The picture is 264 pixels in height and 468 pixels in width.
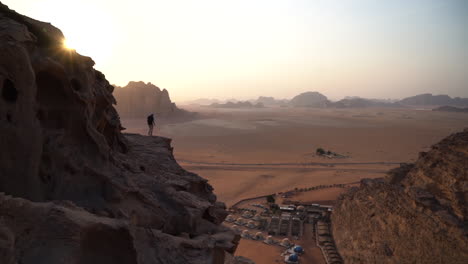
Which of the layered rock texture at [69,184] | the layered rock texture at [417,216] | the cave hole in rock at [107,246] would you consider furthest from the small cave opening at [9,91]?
the layered rock texture at [417,216]

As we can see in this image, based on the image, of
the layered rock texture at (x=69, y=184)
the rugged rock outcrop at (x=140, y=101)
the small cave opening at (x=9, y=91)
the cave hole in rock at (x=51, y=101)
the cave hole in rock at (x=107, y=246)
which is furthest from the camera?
the rugged rock outcrop at (x=140, y=101)

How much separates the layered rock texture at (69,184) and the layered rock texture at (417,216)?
21.0 feet

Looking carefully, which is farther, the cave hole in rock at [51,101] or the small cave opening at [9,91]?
the cave hole in rock at [51,101]

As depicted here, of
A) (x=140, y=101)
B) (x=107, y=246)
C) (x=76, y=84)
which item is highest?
(x=140, y=101)

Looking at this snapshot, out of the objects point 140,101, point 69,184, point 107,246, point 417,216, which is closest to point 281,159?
point 417,216

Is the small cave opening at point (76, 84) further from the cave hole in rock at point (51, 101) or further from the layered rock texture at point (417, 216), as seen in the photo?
the layered rock texture at point (417, 216)

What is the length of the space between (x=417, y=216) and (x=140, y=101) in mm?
80948

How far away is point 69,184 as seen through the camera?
6.01 metres

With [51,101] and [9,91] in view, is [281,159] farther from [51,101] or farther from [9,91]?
[9,91]

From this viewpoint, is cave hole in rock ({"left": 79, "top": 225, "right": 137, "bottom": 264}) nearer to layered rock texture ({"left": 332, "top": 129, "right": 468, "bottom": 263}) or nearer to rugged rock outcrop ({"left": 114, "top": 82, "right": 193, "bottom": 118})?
layered rock texture ({"left": 332, "top": 129, "right": 468, "bottom": 263})

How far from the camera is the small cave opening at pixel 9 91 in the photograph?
202 inches

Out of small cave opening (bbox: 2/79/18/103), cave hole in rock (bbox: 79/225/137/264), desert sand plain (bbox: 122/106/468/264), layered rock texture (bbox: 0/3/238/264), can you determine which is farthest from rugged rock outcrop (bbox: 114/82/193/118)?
cave hole in rock (bbox: 79/225/137/264)

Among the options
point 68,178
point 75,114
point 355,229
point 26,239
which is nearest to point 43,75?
point 75,114

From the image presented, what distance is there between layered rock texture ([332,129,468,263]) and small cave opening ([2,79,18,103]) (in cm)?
1120
